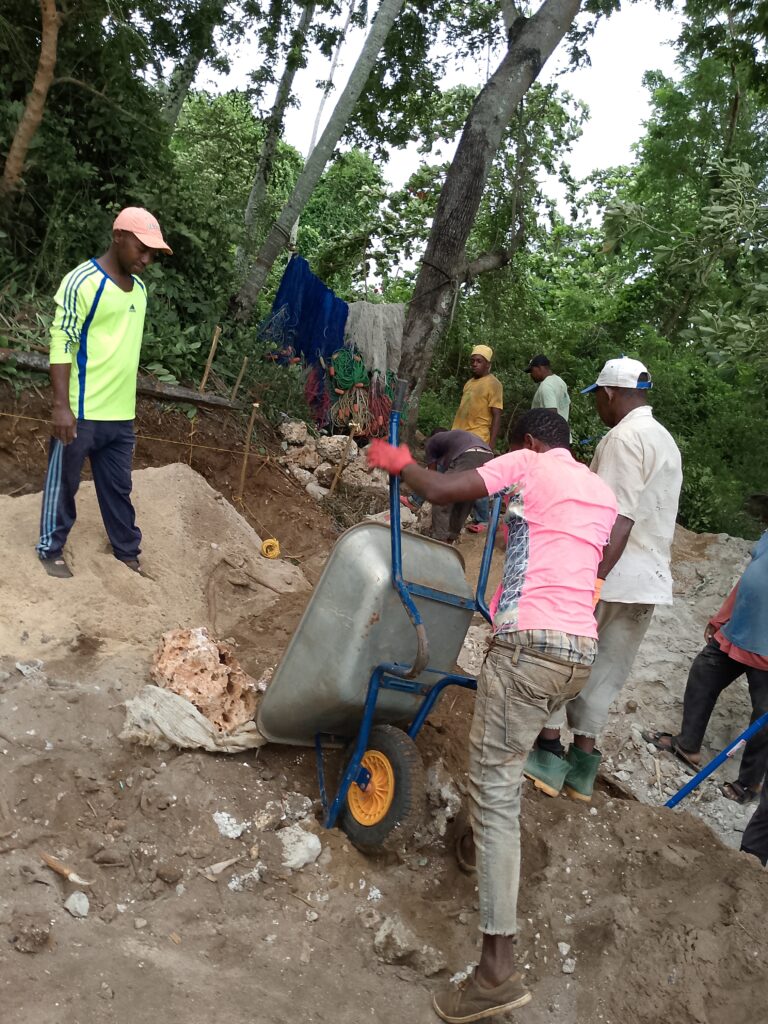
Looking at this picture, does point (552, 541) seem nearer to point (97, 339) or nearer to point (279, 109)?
point (97, 339)

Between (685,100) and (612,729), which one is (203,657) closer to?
(612,729)

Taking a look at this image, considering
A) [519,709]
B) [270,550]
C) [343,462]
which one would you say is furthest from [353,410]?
[519,709]

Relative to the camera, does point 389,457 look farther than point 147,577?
No

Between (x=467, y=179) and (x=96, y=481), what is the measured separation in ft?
16.6

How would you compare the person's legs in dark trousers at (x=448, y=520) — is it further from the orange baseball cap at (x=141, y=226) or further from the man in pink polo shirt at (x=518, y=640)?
the man in pink polo shirt at (x=518, y=640)

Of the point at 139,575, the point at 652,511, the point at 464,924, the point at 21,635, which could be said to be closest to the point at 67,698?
the point at 21,635

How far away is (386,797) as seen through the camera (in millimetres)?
3066

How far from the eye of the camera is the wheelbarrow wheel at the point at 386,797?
299cm

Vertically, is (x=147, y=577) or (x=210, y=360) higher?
(x=210, y=360)

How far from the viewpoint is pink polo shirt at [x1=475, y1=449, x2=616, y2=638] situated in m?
2.57

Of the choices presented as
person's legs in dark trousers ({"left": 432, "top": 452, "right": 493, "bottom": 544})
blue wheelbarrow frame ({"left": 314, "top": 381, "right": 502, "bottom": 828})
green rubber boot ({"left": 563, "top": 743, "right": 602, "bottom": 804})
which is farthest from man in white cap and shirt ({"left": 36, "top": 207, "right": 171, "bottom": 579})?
person's legs in dark trousers ({"left": 432, "top": 452, "right": 493, "bottom": 544})

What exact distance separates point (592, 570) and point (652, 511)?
109 cm

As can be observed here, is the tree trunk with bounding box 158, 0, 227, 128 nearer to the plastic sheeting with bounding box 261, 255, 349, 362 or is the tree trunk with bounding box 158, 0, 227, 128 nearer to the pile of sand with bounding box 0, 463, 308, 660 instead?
the plastic sheeting with bounding box 261, 255, 349, 362

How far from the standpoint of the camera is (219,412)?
7855 mm
